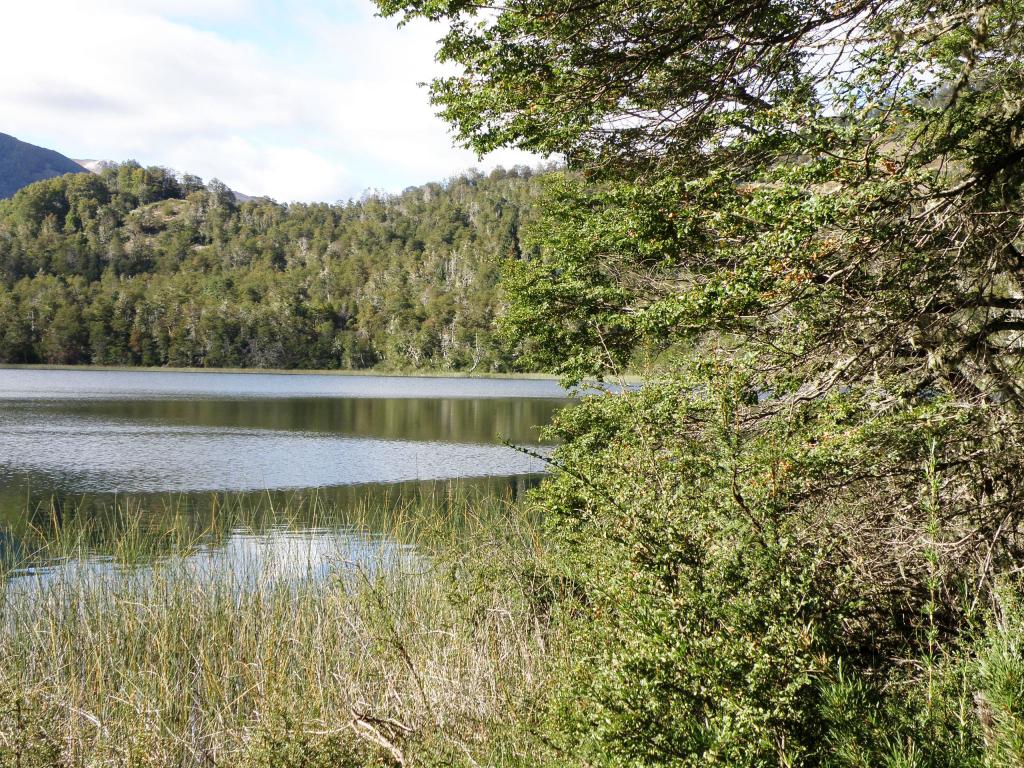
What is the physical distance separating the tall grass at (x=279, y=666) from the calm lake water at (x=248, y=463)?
1.11 meters

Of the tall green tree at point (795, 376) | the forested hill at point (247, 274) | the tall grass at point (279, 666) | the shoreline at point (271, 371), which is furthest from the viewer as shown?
the forested hill at point (247, 274)

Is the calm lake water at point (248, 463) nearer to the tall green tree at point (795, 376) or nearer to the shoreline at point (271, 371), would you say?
the tall green tree at point (795, 376)

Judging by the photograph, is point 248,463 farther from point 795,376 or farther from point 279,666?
point 795,376

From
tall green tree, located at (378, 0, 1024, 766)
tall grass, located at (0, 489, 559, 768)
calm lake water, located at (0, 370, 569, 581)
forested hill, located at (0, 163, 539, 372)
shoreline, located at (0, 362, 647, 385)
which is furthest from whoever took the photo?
forested hill, located at (0, 163, 539, 372)

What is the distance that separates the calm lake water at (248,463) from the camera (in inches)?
532

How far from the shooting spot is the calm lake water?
13.5 meters

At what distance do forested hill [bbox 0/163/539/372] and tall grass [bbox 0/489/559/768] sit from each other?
9354cm

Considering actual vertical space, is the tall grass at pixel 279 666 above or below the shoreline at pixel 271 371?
below

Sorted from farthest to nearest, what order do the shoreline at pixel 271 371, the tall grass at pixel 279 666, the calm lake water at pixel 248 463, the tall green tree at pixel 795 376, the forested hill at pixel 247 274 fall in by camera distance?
1. the forested hill at pixel 247 274
2. the shoreline at pixel 271 371
3. the calm lake water at pixel 248 463
4. the tall grass at pixel 279 666
5. the tall green tree at pixel 795 376

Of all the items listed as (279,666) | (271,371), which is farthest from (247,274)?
(279,666)

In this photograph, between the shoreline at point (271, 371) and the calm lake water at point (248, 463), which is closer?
the calm lake water at point (248, 463)

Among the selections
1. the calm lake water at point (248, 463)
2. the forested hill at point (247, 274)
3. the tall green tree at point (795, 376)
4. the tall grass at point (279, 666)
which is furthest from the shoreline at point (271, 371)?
the tall green tree at point (795, 376)

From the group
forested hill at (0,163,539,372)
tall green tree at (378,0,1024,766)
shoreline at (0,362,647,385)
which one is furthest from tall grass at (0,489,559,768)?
forested hill at (0,163,539,372)

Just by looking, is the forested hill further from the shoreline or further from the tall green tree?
the tall green tree
